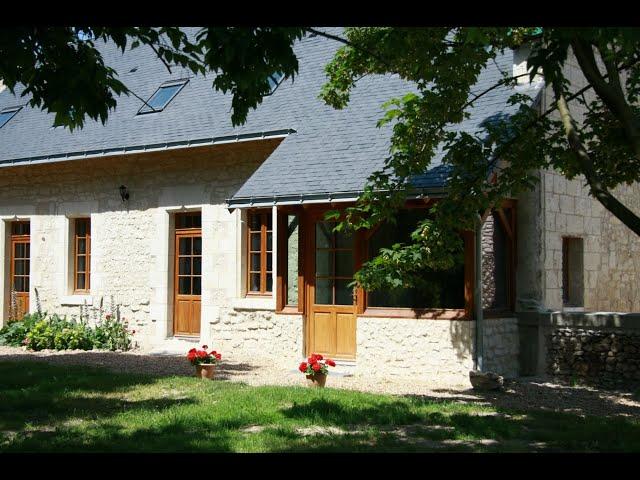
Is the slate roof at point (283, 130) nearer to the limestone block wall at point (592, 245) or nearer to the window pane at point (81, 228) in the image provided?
the window pane at point (81, 228)

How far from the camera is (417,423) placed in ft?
23.2

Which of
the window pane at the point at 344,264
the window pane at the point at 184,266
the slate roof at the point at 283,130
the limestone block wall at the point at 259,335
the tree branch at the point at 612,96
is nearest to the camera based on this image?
the tree branch at the point at 612,96

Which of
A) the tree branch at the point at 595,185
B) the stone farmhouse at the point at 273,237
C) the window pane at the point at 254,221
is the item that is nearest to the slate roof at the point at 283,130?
the stone farmhouse at the point at 273,237

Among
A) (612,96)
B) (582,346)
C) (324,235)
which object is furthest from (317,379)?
(612,96)

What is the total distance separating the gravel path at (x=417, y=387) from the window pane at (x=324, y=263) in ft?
4.90

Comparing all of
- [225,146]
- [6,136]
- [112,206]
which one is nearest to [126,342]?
[112,206]

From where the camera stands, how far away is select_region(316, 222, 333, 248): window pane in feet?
38.5

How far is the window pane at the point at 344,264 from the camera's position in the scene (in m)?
11.5

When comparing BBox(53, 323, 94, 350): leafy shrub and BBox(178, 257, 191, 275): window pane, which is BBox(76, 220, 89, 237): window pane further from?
BBox(178, 257, 191, 275): window pane

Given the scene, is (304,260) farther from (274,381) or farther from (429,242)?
(429,242)

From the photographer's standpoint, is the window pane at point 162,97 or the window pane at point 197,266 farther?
the window pane at point 162,97

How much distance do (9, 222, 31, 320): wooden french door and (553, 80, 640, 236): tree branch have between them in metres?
12.3

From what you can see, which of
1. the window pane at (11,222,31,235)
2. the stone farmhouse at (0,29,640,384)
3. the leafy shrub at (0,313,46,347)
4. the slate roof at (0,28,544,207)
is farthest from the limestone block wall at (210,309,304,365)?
the window pane at (11,222,31,235)

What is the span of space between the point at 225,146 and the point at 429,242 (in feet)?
19.9
